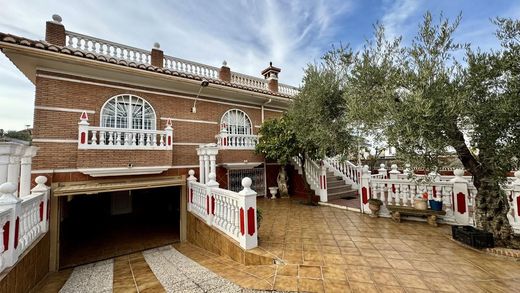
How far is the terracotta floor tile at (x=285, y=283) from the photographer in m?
2.82

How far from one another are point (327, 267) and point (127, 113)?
7.93 m

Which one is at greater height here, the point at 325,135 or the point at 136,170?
the point at 325,135

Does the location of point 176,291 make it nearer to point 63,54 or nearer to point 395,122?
point 395,122

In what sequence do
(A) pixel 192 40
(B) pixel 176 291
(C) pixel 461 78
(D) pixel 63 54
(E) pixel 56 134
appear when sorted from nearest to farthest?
(B) pixel 176 291 → (C) pixel 461 78 → (D) pixel 63 54 → (E) pixel 56 134 → (A) pixel 192 40

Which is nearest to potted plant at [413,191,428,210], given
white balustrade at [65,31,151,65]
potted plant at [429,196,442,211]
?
potted plant at [429,196,442,211]

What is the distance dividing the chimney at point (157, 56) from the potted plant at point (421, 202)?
998cm

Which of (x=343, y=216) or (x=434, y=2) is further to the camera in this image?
(x=343, y=216)

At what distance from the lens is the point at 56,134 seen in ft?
20.3

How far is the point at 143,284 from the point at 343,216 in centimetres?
563

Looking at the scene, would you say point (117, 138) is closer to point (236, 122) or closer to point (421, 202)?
point (236, 122)

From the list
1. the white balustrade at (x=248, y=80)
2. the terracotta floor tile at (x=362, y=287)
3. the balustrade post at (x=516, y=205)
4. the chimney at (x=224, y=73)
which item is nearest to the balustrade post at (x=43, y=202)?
the terracotta floor tile at (x=362, y=287)

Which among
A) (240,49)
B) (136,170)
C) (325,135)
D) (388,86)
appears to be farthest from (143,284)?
(240,49)

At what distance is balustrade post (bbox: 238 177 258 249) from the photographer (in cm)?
402

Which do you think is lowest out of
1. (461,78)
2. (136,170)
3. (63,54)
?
(136,170)
